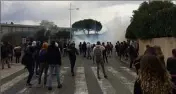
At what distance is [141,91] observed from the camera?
15.8 feet

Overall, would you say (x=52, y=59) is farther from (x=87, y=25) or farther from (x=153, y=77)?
(x=87, y=25)

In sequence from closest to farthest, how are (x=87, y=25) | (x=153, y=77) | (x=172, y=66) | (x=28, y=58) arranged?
(x=153, y=77)
(x=172, y=66)
(x=28, y=58)
(x=87, y=25)

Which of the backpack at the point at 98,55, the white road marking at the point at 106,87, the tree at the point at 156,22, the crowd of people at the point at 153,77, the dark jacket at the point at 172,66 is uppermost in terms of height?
the tree at the point at 156,22

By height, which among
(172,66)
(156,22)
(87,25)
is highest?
(87,25)

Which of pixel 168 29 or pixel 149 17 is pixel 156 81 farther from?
pixel 149 17

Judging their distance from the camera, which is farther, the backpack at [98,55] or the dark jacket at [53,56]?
the backpack at [98,55]

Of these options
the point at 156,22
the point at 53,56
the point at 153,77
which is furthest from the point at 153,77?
the point at 156,22

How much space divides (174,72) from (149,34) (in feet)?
71.0

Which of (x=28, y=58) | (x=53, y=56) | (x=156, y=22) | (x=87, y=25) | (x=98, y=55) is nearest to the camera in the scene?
(x=53, y=56)

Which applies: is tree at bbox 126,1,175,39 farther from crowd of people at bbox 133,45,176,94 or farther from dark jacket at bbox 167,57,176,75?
crowd of people at bbox 133,45,176,94

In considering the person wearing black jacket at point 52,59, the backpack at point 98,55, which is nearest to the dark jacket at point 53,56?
the person wearing black jacket at point 52,59

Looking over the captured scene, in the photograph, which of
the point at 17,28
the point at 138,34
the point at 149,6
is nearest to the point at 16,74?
the point at 138,34

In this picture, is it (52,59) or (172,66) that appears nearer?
(172,66)

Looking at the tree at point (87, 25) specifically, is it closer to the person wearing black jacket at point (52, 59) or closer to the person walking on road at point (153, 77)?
the person wearing black jacket at point (52, 59)
